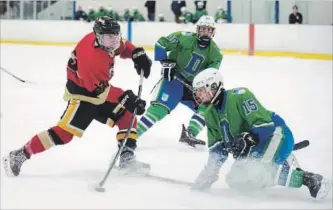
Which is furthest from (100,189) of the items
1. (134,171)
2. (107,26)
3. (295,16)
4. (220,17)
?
(295,16)

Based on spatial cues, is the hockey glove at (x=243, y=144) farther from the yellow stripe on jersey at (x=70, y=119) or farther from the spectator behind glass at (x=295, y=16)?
the yellow stripe on jersey at (x=70, y=119)

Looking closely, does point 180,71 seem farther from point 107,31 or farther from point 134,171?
point 107,31

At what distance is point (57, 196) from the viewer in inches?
55.3

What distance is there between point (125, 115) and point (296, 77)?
1.54 meters

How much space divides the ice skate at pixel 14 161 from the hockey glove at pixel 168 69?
1.72 feet

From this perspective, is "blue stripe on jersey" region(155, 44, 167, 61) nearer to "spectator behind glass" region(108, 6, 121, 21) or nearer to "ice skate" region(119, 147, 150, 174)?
"ice skate" region(119, 147, 150, 174)

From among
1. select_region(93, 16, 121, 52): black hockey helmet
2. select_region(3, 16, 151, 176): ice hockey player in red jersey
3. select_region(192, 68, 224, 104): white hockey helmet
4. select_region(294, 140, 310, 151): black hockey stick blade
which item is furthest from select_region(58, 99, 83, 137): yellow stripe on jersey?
select_region(294, 140, 310, 151): black hockey stick blade

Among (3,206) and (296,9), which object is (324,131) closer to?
(296,9)

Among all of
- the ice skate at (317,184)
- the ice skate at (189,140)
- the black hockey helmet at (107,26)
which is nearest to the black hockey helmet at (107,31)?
the black hockey helmet at (107,26)

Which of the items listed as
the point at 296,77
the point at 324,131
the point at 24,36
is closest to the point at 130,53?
the point at 324,131

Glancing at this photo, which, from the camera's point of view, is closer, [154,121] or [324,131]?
[324,131]

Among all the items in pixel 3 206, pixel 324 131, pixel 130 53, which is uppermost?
pixel 130 53

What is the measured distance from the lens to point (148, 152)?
184 centimetres

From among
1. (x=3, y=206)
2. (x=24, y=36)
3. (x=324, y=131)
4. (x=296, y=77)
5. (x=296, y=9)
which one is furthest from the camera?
(x=24, y=36)
